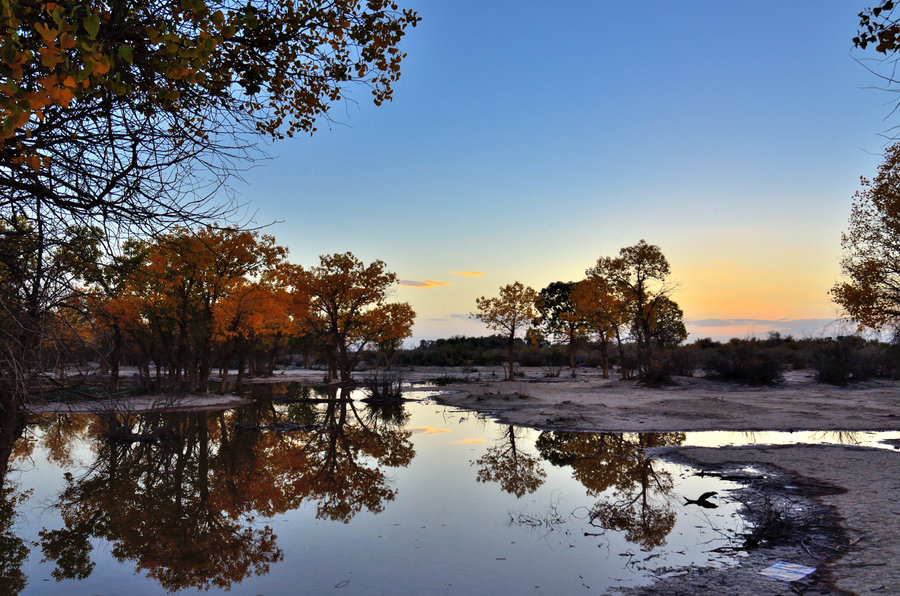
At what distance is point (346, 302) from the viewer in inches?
1319

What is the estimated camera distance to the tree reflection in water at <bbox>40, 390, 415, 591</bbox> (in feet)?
22.9

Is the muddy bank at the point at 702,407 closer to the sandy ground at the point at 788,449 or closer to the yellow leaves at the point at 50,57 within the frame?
the sandy ground at the point at 788,449

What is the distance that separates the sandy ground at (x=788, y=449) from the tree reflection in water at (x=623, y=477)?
46.2 inches

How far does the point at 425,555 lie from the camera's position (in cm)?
685

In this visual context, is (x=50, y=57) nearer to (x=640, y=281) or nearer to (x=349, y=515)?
(x=349, y=515)

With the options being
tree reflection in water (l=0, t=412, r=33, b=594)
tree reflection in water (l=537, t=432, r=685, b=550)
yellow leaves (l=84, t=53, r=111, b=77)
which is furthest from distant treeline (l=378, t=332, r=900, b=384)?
yellow leaves (l=84, t=53, r=111, b=77)

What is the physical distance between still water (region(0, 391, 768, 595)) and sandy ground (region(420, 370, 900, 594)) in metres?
0.91

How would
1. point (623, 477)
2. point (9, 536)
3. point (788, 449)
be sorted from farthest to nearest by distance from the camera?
1. point (788, 449)
2. point (623, 477)
3. point (9, 536)

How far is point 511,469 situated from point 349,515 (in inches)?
173

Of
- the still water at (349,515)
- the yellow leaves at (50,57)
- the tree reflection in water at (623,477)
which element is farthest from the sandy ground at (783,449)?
the yellow leaves at (50,57)

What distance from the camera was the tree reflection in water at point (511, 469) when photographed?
1050 cm

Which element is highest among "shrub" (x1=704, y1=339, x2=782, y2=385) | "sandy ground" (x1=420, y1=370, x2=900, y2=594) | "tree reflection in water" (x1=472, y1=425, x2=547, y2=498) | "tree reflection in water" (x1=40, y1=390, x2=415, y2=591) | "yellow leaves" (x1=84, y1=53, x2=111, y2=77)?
"yellow leaves" (x1=84, y1=53, x2=111, y2=77)

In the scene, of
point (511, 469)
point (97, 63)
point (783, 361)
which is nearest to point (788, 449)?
point (511, 469)

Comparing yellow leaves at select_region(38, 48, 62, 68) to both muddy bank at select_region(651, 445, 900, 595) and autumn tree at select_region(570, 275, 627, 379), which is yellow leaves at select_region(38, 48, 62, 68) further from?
autumn tree at select_region(570, 275, 627, 379)
